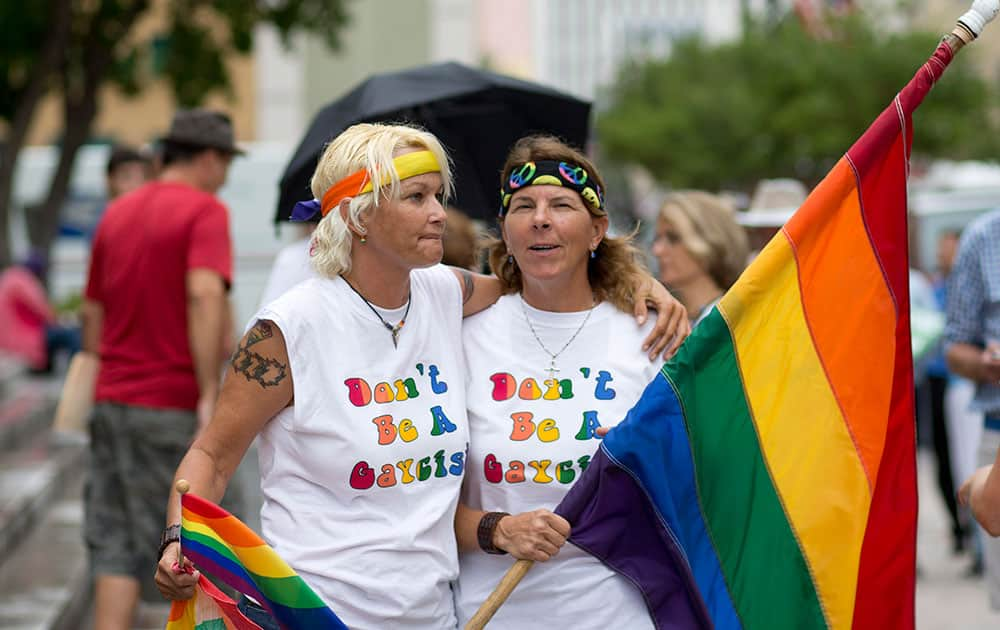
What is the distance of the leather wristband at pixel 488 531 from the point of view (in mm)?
3711

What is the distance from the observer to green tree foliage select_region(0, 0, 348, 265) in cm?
1631

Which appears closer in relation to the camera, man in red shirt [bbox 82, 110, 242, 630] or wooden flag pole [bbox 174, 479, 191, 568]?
wooden flag pole [bbox 174, 479, 191, 568]

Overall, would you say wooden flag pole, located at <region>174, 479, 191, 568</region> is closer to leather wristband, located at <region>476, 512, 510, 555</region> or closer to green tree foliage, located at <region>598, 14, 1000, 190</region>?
leather wristband, located at <region>476, 512, 510, 555</region>

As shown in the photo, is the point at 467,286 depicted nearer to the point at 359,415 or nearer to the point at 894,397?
the point at 359,415

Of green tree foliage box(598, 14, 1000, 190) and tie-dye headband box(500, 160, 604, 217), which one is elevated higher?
tie-dye headband box(500, 160, 604, 217)

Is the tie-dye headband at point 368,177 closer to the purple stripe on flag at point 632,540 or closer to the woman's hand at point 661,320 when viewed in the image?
the woman's hand at point 661,320

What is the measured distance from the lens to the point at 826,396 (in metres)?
3.59

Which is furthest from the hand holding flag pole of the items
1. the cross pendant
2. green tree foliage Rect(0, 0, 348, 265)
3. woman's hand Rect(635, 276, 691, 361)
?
green tree foliage Rect(0, 0, 348, 265)

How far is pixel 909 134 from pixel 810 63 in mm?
36319

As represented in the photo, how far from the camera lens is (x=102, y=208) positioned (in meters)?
22.6

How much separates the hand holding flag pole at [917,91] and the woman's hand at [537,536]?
35 mm

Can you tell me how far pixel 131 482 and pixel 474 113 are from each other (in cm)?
209

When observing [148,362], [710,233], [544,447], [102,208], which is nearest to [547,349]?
[544,447]

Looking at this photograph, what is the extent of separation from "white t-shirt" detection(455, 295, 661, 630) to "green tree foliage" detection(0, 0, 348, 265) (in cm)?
1333
